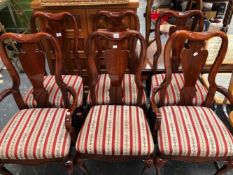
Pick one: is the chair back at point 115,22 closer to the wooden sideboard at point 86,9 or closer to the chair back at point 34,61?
the wooden sideboard at point 86,9

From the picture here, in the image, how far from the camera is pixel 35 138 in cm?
107

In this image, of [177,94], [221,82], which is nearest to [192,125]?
[177,94]

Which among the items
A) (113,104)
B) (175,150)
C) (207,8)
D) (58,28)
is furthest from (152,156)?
(207,8)

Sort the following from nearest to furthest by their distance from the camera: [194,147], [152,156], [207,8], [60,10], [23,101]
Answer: [194,147]
[152,156]
[23,101]
[60,10]
[207,8]

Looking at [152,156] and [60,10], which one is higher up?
[60,10]

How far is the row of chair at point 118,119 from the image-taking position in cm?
104

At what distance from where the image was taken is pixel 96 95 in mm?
1361

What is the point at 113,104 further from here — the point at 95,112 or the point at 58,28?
the point at 58,28

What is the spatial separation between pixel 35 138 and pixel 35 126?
0.09 m

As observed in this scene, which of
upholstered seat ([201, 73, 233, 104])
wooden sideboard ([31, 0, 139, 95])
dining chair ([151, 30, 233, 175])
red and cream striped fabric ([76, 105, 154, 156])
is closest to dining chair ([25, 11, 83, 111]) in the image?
wooden sideboard ([31, 0, 139, 95])

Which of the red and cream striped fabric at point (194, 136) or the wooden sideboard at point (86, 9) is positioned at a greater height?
the wooden sideboard at point (86, 9)

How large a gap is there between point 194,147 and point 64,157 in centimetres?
69

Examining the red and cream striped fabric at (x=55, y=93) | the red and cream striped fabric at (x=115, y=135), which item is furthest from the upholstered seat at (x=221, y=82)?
the red and cream striped fabric at (x=55, y=93)

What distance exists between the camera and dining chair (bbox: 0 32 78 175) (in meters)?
1.04
